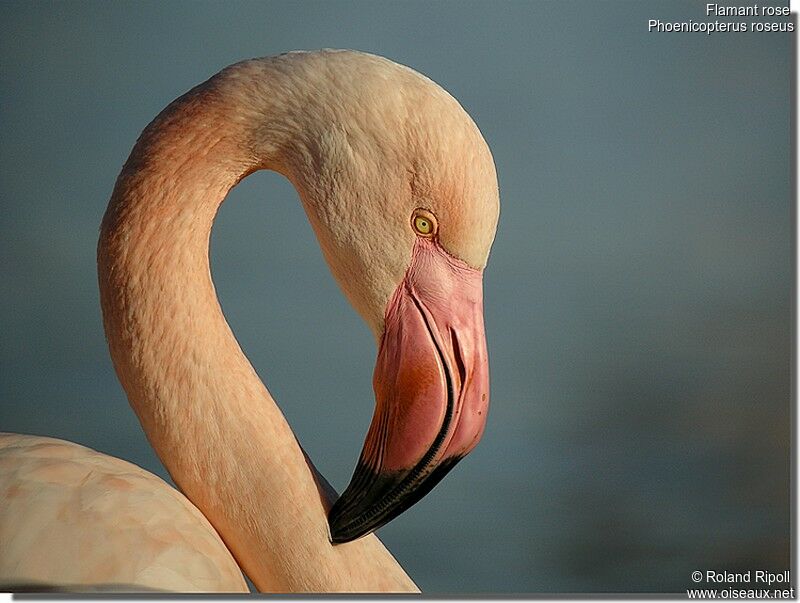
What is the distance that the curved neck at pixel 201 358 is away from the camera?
59.6 inches

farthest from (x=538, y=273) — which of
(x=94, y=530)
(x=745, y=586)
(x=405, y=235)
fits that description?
(x=94, y=530)

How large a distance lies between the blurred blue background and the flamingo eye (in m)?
0.86

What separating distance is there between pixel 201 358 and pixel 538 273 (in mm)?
1051

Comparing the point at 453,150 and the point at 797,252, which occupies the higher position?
the point at 453,150

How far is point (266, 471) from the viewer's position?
1546mm

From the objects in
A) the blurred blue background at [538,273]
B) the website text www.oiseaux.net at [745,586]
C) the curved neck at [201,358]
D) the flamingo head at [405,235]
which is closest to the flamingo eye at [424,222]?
the flamingo head at [405,235]

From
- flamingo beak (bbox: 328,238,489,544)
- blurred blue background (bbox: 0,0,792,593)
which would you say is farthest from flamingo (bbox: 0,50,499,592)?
blurred blue background (bbox: 0,0,792,593)

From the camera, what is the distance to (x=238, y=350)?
159 cm

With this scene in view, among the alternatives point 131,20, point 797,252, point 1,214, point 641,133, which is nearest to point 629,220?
point 641,133

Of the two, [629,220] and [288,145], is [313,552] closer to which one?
[288,145]

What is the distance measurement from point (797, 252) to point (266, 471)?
1206 millimetres

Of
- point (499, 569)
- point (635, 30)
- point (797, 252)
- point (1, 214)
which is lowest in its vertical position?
point (499, 569)

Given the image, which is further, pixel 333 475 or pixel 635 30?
pixel 333 475

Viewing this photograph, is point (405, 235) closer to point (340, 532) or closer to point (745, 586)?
point (340, 532)
